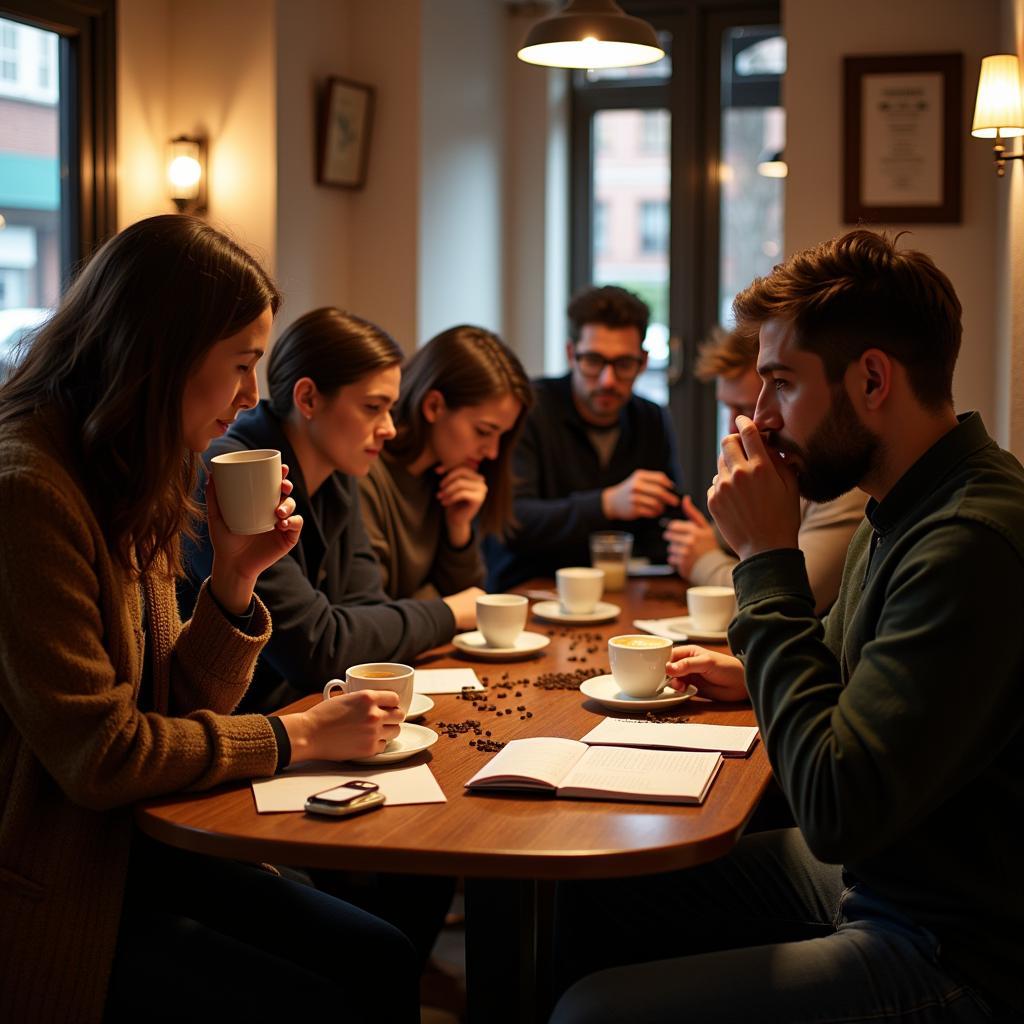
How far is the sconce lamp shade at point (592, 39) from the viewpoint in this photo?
262 cm

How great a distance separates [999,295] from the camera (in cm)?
A: 408

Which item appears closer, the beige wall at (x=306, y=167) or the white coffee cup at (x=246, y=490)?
the white coffee cup at (x=246, y=490)

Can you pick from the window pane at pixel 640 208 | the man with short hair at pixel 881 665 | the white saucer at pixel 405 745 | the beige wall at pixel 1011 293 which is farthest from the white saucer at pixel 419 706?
the window pane at pixel 640 208

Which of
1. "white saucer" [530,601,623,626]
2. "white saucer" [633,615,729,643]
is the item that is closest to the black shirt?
"white saucer" [530,601,623,626]

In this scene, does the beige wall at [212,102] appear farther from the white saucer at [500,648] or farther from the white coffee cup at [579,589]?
the white saucer at [500,648]

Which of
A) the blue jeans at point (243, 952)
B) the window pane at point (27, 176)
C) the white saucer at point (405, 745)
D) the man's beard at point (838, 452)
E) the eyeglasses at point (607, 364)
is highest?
the window pane at point (27, 176)

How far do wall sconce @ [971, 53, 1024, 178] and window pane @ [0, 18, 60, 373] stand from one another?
2661 millimetres

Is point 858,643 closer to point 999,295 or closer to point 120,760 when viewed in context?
point 120,760

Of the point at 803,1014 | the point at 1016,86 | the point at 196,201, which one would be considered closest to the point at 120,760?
the point at 803,1014

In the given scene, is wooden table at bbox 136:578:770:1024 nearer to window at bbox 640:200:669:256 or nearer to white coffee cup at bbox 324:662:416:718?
white coffee cup at bbox 324:662:416:718

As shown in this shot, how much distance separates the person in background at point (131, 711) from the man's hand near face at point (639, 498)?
171 cm

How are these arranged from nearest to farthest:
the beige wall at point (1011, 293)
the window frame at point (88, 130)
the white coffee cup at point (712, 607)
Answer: the white coffee cup at point (712, 607)
the beige wall at point (1011, 293)
the window frame at point (88, 130)

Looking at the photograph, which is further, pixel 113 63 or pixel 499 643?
pixel 113 63

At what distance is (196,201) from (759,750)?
121 inches
